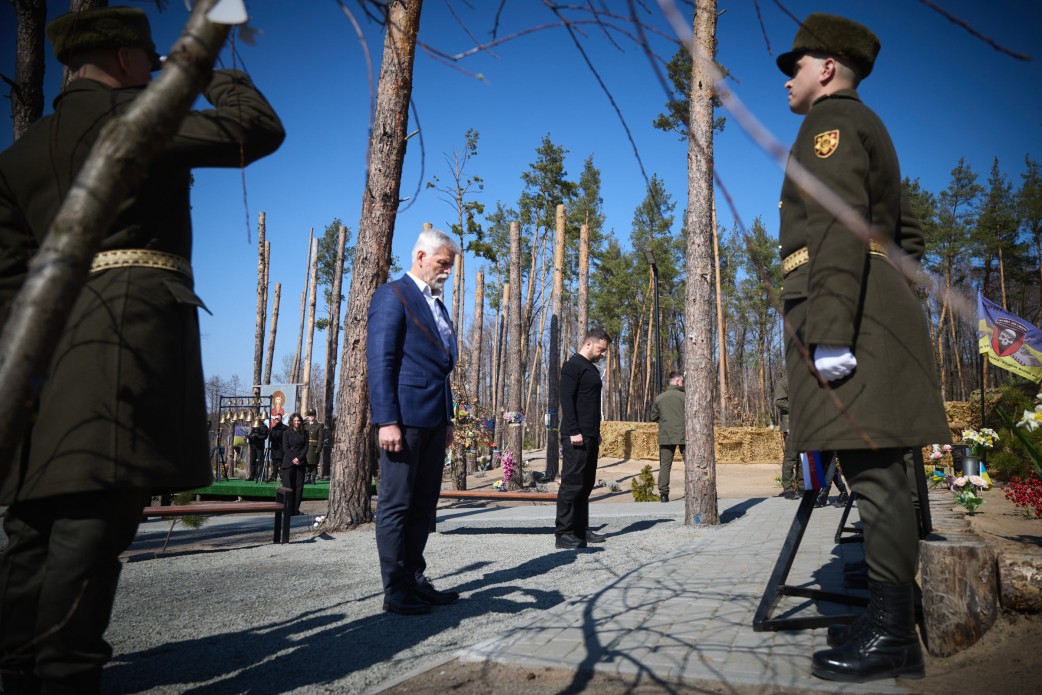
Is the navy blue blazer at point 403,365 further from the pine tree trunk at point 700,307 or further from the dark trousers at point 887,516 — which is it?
the pine tree trunk at point 700,307

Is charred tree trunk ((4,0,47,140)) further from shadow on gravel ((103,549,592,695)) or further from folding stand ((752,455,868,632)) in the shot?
folding stand ((752,455,868,632))

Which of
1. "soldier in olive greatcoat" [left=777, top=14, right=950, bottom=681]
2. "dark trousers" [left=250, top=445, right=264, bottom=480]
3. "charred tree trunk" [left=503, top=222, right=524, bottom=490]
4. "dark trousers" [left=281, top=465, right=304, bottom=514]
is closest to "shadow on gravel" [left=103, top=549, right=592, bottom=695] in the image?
"soldier in olive greatcoat" [left=777, top=14, right=950, bottom=681]

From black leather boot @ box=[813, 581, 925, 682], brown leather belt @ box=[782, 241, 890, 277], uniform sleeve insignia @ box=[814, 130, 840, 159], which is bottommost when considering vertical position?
black leather boot @ box=[813, 581, 925, 682]

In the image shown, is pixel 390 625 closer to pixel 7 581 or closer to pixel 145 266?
pixel 7 581

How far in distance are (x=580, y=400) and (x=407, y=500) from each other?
10.4 ft

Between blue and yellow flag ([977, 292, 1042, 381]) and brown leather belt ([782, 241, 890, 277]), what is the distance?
12.0 m

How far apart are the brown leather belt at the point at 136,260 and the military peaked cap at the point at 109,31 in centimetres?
56

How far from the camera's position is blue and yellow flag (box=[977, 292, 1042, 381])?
1245 centimetres

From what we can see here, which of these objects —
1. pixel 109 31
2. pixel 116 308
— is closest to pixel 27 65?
pixel 109 31

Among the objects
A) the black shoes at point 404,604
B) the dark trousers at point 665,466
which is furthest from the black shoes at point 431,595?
the dark trousers at point 665,466

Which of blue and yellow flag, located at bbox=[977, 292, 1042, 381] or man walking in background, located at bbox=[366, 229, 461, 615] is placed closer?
man walking in background, located at bbox=[366, 229, 461, 615]

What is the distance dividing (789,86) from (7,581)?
3.22 metres

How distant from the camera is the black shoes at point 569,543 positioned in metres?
6.47

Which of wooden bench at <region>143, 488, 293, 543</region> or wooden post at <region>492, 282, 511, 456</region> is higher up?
wooden post at <region>492, 282, 511, 456</region>
